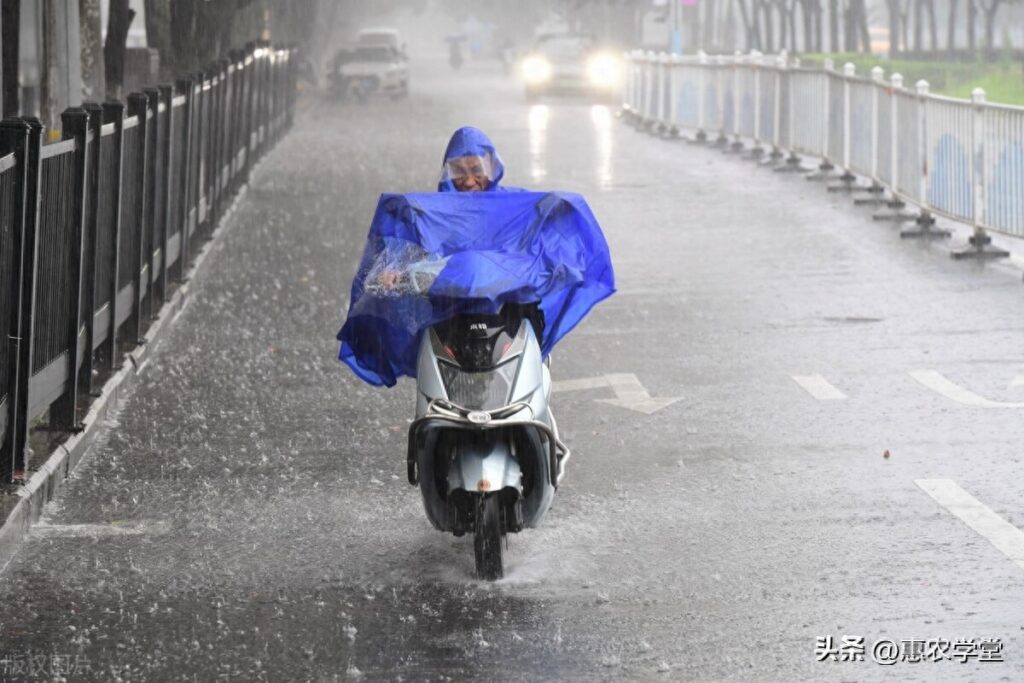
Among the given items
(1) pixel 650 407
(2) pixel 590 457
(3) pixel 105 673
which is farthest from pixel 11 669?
(1) pixel 650 407

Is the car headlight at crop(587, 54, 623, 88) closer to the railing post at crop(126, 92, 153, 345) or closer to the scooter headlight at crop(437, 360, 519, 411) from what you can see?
the railing post at crop(126, 92, 153, 345)

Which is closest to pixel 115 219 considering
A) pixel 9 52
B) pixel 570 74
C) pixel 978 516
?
pixel 978 516

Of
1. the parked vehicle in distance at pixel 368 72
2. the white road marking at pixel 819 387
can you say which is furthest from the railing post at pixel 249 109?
the parked vehicle in distance at pixel 368 72

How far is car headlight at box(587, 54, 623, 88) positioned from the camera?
189ft

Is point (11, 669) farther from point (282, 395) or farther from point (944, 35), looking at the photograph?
point (944, 35)

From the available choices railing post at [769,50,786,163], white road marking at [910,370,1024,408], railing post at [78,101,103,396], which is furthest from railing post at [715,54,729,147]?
railing post at [78,101,103,396]

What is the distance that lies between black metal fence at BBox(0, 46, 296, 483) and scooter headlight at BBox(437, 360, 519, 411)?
203 centimetres

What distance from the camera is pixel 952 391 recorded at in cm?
1111

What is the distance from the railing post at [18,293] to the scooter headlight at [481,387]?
203cm

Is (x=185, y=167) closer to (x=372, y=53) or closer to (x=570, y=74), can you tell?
(x=570, y=74)

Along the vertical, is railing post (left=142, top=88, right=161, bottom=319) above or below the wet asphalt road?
above

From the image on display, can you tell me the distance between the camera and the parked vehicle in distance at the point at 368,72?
60.6 meters

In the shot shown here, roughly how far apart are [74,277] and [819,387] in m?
4.03

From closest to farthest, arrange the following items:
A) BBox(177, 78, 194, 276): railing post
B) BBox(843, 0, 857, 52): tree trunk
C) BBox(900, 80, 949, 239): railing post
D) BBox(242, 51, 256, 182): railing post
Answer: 1. BBox(177, 78, 194, 276): railing post
2. BBox(900, 80, 949, 239): railing post
3. BBox(242, 51, 256, 182): railing post
4. BBox(843, 0, 857, 52): tree trunk
